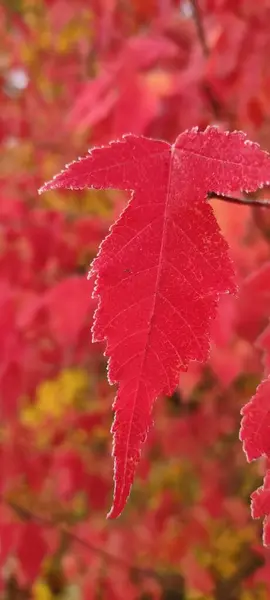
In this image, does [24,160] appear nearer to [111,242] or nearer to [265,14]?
[265,14]

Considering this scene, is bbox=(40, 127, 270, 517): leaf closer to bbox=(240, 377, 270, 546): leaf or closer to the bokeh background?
bbox=(240, 377, 270, 546): leaf

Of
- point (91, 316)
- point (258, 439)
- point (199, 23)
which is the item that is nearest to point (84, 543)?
point (91, 316)

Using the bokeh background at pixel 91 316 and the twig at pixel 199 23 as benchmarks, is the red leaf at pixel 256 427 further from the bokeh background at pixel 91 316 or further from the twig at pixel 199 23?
the twig at pixel 199 23

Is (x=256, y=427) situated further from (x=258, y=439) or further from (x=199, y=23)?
(x=199, y=23)

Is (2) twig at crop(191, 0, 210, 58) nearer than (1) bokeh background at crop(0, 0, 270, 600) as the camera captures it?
Answer: Yes

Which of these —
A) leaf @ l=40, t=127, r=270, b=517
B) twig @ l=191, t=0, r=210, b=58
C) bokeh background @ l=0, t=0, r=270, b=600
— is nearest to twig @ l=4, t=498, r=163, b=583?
bokeh background @ l=0, t=0, r=270, b=600

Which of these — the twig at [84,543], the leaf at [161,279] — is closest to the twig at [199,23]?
the leaf at [161,279]
